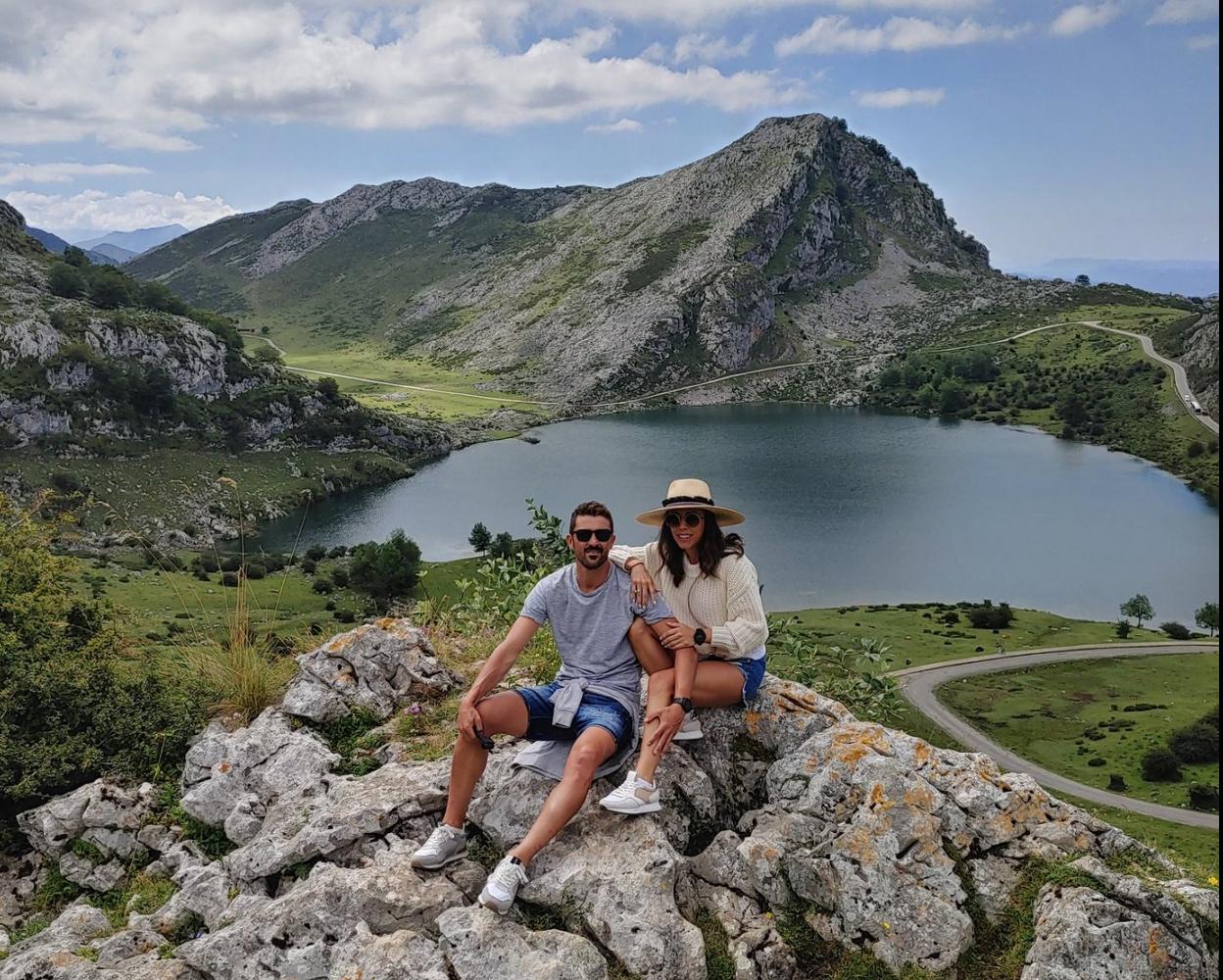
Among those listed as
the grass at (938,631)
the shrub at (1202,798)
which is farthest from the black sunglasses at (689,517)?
the grass at (938,631)

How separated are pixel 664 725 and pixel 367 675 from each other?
Answer: 4.20 m

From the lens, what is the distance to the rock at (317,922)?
5.25 m

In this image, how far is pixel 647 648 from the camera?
21.5 feet

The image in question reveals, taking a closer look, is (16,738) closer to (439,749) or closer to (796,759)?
(439,749)

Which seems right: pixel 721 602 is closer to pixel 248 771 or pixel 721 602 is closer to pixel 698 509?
pixel 698 509

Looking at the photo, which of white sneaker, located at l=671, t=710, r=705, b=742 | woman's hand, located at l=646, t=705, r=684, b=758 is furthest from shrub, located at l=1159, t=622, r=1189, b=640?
woman's hand, located at l=646, t=705, r=684, b=758

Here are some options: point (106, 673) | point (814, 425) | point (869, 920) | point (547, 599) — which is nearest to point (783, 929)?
point (869, 920)

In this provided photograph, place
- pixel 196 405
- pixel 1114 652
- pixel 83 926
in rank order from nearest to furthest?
pixel 83 926 → pixel 1114 652 → pixel 196 405

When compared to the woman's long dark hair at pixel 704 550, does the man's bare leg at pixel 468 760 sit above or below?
below

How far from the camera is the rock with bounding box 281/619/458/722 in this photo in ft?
27.8

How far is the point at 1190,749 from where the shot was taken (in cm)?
4959

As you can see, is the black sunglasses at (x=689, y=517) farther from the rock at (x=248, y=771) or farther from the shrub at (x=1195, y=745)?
the shrub at (x=1195, y=745)

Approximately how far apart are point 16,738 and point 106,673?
99 cm

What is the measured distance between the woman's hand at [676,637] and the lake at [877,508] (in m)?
63.8
